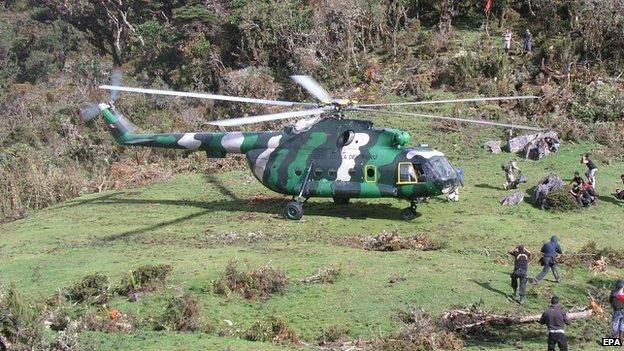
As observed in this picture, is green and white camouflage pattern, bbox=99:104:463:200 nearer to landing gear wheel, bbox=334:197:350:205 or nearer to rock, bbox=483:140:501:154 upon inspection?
landing gear wheel, bbox=334:197:350:205

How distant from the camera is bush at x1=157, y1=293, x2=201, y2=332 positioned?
17016 mm

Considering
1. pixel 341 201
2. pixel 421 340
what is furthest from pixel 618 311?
pixel 341 201

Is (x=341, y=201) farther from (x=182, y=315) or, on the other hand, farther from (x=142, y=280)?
(x=182, y=315)

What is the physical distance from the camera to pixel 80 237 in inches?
1001

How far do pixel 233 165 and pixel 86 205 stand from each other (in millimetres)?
6718

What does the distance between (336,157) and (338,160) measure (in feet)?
0.40

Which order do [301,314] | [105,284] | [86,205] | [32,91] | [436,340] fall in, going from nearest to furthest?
[436,340]
[301,314]
[105,284]
[86,205]
[32,91]

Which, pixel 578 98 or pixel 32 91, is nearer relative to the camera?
pixel 578 98

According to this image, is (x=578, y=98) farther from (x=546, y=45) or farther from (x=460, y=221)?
(x=460, y=221)

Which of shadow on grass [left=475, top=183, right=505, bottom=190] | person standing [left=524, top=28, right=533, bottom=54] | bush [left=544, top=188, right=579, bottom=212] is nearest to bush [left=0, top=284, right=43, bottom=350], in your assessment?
bush [left=544, top=188, right=579, bottom=212]

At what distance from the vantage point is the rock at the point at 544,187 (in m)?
25.7

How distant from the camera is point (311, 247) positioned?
886 inches

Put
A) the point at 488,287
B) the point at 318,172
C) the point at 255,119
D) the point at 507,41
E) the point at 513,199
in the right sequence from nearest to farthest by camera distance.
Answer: the point at 488,287 → the point at 255,119 → the point at 318,172 → the point at 513,199 → the point at 507,41

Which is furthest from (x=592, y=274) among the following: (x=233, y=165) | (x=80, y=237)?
(x=233, y=165)
